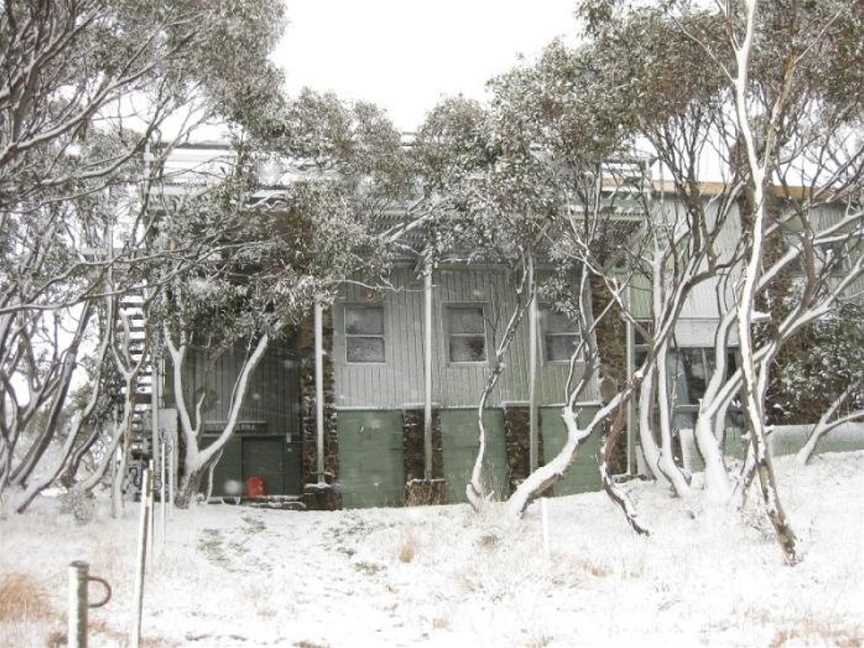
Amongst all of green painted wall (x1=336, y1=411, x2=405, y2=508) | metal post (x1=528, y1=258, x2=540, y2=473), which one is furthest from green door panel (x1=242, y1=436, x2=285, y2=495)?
metal post (x1=528, y1=258, x2=540, y2=473)

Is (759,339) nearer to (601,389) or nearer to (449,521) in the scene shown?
(601,389)

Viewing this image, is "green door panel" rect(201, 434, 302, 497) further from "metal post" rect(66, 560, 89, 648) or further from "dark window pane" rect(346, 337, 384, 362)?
"metal post" rect(66, 560, 89, 648)

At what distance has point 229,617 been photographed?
11.8 meters

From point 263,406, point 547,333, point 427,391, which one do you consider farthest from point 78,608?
point 547,333

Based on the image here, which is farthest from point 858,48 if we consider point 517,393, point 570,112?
point 517,393

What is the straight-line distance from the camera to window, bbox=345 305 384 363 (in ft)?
83.6

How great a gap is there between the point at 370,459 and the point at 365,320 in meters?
3.71

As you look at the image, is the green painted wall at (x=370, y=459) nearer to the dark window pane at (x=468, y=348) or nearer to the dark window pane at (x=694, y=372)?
the dark window pane at (x=468, y=348)

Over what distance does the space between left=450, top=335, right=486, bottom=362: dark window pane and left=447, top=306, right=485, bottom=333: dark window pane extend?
197 millimetres

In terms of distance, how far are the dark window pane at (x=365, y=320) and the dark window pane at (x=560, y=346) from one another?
4706 mm

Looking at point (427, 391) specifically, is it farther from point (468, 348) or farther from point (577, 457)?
point (577, 457)

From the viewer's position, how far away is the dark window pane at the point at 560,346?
87.5 ft

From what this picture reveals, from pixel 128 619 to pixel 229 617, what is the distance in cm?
123

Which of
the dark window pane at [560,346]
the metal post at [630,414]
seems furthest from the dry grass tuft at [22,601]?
the dark window pane at [560,346]
